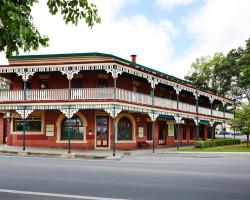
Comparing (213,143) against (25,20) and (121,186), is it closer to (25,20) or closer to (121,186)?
(121,186)

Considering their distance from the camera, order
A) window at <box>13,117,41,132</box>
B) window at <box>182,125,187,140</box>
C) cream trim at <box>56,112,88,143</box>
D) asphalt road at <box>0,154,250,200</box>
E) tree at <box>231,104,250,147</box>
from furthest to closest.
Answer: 1. window at <box>182,125,187,140</box>
2. tree at <box>231,104,250,147</box>
3. window at <box>13,117,41,132</box>
4. cream trim at <box>56,112,88,143</box>
5. asphalt road at <box>0,154,250,200</box>

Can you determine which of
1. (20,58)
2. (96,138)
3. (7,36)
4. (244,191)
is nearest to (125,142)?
(96,138)

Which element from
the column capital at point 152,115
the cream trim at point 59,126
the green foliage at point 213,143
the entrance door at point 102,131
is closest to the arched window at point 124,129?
the entrance door at point 102,131

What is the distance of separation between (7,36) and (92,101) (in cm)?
2093

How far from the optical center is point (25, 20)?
5.92 m

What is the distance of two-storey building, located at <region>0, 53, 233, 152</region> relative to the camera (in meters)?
27.1

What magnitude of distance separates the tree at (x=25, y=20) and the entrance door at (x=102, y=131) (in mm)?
23494

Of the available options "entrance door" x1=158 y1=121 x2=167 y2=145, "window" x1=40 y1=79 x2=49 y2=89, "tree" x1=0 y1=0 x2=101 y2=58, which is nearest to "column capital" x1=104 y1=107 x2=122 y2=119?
"window" x1=40 y1=79 x2=49 y2=89

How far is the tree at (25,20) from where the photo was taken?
5.67 m

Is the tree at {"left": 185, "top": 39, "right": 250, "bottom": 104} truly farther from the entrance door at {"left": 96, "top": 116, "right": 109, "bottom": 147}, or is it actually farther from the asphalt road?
the asphalt road

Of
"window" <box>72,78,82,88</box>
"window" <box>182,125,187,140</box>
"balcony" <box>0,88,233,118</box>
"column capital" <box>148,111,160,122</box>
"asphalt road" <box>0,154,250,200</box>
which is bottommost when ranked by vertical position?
"asphalt road" <box>0,154,250,200</box>

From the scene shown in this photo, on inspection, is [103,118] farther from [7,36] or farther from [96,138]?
[7,36]

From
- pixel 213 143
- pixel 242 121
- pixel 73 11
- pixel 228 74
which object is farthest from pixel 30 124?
pixel 228 74

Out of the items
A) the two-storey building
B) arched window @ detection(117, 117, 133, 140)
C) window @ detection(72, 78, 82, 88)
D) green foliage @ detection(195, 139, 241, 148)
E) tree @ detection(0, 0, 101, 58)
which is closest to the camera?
tree @ detection(0, 0, 101, 58)
